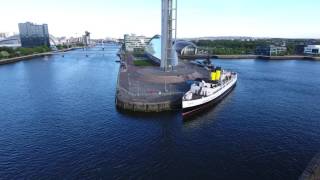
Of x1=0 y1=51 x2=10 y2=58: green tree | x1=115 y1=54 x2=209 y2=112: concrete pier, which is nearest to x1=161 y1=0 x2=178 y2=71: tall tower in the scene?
x1=115 y1=54 x2=209 y2=112: concrete pier

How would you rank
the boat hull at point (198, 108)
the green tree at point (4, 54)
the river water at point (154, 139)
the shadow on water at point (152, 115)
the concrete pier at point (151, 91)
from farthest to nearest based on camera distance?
the green tree at point (4, 54) < the concrete pier at point (151, 91) < the boat hull at point (198, 108) < the shadow on water at point (152, 115) < the river water at point (154, 139)

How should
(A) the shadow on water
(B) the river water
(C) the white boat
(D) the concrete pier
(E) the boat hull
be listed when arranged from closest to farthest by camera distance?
(B) the river water < (A) the shadow on water < (E) the boat hull < (C) the white boat < (D) the concrete pier

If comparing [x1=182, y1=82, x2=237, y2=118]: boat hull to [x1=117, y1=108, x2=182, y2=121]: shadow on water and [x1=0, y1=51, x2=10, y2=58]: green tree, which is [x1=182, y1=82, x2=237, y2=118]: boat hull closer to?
[x1=117, y1=108, x2=182, y2=121]: shadow on water

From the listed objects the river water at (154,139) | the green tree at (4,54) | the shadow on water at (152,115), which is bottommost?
the river water at (154,139)

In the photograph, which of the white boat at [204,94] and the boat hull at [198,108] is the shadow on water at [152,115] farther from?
the white boat at [204,94]

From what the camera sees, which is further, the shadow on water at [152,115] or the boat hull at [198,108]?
the boat hull at [198,108]

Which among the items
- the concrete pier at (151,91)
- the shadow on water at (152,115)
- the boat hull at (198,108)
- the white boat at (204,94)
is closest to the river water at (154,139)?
the shadow on water at (152,115)

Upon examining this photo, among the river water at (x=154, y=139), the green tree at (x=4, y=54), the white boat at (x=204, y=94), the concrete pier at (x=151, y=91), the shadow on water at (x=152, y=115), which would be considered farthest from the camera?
the green tree at (x=4, y=54)

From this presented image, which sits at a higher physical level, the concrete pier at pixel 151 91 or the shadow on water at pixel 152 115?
the concrete pier at pixel 151 91
